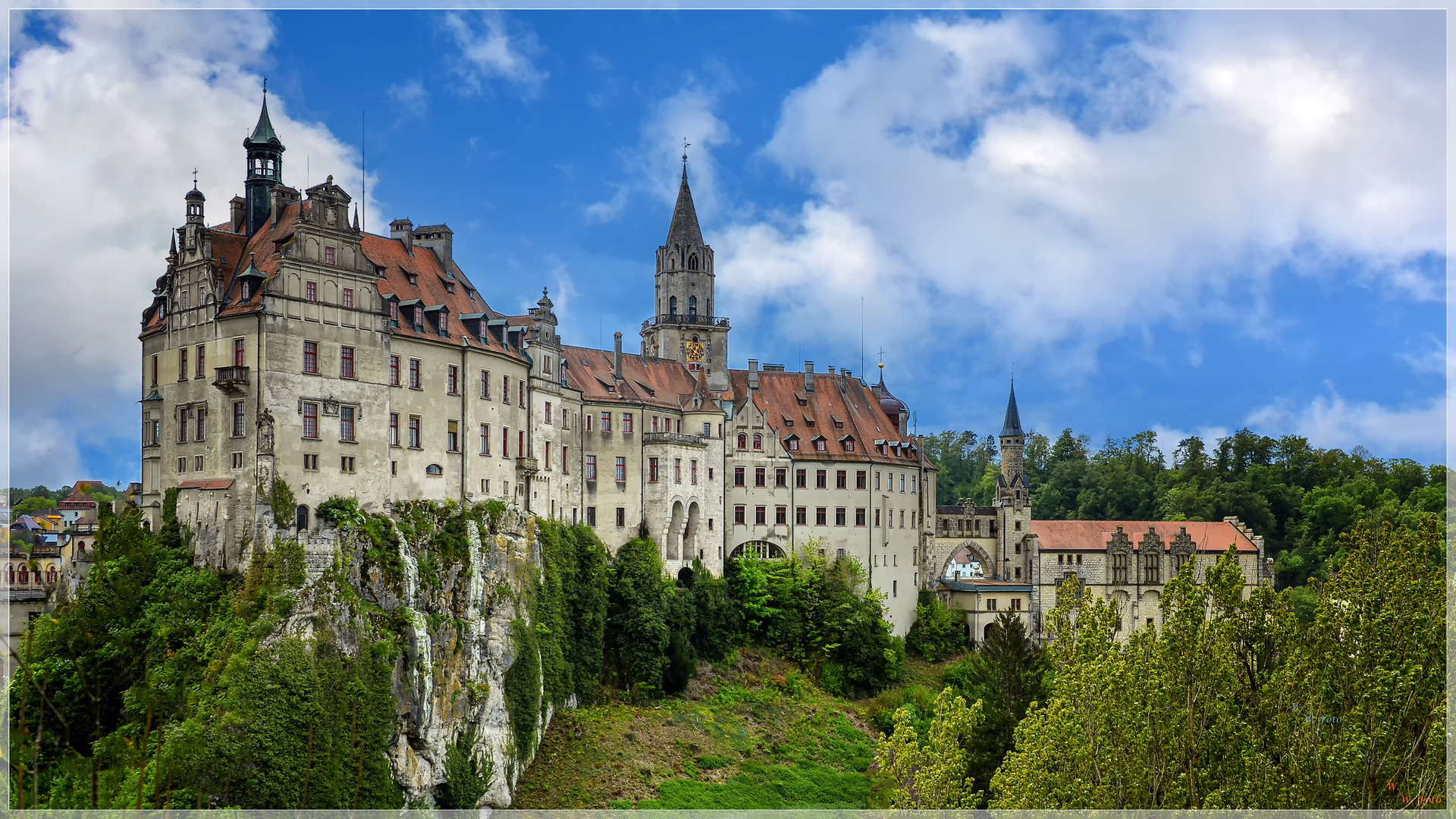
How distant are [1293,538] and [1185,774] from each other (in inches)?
3843

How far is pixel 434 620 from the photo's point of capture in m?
52.1

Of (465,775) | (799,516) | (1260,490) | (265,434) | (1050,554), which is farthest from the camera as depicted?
(1260,490)

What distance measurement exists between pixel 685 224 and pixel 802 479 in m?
21.2

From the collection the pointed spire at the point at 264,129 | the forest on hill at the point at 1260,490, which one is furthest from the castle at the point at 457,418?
the forest on hill at the point at 1260,490

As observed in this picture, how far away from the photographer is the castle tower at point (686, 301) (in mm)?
87375

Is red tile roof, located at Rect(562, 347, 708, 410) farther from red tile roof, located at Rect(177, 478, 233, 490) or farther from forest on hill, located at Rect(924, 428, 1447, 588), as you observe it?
forest on hill, located at Rect(924, 428, 1447, 588)

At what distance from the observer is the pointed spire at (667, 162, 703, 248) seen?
90062 millimetres

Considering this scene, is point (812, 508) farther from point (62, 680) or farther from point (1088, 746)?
point (1088, 746)

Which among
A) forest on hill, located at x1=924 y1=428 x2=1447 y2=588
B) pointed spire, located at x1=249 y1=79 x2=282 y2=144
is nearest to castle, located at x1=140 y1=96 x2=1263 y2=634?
pointed spire, located at x1=249 y1=79 x2=282 y2=144

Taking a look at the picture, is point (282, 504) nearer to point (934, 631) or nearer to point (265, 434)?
point (265, 434)

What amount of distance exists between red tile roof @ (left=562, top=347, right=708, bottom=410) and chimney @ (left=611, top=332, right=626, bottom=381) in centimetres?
22

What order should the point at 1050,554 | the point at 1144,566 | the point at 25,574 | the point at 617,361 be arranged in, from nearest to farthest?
the point at 25,574 < the point at 617,361 < the point at 1050,554 < the point at 1144,566

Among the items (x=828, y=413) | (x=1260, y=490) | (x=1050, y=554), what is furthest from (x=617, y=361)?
(x=1260, y=490)

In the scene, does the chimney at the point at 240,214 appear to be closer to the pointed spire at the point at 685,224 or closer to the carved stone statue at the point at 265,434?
the carved stone statue at the point at 265,434
